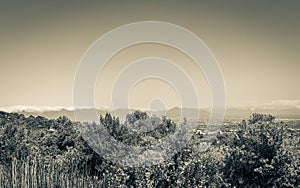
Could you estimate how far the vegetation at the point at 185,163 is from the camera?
10.5 meters

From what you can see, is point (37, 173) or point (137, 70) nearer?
point (137, 70)

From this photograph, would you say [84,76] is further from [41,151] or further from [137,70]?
[41,151]

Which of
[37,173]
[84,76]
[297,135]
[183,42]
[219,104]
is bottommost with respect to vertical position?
[37,173]

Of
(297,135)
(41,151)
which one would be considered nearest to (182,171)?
(297,135)

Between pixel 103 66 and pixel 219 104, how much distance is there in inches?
117

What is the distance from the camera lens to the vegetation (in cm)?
1052

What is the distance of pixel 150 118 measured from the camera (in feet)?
44.1

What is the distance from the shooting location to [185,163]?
428 inches

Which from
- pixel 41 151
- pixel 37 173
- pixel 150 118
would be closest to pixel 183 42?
pixel 150 118

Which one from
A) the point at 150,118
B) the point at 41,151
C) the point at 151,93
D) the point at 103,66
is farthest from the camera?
the point at 41,151

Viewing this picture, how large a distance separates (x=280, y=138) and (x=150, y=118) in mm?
4125

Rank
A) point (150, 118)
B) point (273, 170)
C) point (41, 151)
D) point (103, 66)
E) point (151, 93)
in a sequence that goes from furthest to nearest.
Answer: point (41, 151) → point (150, 118) → point (151, 93) → point (103, 66) → point (273, 170)

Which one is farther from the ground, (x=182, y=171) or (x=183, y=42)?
(x=183, y=42)

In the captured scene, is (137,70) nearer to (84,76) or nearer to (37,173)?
(84,76)
